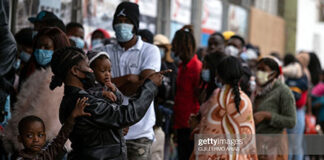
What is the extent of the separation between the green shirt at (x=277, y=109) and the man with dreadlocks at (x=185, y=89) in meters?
0.79

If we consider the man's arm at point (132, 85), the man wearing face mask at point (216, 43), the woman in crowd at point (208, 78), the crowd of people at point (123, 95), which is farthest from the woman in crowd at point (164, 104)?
the man's arm at point (132, 85)

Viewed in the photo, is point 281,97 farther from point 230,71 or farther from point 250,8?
point 250,8

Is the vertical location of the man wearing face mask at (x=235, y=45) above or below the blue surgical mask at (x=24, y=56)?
above

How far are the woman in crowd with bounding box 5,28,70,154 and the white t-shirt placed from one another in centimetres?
50

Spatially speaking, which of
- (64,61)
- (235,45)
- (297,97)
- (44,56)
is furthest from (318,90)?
(64,61)

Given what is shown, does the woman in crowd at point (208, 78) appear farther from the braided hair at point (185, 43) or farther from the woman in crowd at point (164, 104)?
the woman in crowd at point (164, 104)

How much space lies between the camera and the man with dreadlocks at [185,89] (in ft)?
22.4

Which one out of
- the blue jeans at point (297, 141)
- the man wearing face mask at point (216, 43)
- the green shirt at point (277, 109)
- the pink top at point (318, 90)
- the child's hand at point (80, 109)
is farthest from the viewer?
the pink top at point (318, 90)

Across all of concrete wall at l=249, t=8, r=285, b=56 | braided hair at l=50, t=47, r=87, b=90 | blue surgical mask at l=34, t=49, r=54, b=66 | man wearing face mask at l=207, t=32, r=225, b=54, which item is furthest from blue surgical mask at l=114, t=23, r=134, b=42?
concrete wall at l=249, t=8, r=285, b=56

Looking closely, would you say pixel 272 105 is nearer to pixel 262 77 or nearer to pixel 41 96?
pixel 262 77

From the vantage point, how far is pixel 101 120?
366cm

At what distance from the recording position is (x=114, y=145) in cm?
382

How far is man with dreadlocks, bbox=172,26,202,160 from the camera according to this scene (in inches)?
269

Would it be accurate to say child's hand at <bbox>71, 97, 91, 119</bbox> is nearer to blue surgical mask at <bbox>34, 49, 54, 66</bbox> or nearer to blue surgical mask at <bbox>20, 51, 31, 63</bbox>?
blue surgical mask at <bbox>34, 49, 54, 66</bbox>
